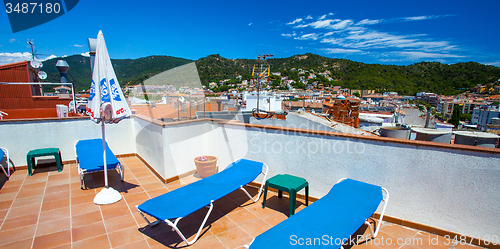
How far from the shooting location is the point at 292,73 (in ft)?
211

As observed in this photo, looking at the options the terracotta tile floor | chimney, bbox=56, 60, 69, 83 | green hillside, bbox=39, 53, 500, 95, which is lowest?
the terracotta tile floor

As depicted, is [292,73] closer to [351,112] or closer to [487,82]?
[487,82]

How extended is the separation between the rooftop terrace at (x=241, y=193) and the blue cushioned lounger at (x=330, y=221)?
0.43m

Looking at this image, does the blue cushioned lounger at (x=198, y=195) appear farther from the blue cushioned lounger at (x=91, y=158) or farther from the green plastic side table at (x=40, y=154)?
the green plastic side table at (x=40, y=154)

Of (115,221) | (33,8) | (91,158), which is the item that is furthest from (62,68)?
(115,221)

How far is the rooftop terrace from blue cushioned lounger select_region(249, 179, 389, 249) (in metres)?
0.43

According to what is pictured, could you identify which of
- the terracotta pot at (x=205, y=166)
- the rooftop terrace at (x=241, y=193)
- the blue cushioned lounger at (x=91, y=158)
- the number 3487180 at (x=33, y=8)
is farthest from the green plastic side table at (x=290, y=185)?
the number 3487180 at (x=33, y=8)

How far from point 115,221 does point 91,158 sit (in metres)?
1.72

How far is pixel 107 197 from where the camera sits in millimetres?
3385

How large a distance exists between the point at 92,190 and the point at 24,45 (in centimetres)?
1616

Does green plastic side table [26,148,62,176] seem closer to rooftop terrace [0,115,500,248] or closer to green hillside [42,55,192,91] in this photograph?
rooftop terrace [0,115,500,248]

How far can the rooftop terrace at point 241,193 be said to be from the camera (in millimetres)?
2422

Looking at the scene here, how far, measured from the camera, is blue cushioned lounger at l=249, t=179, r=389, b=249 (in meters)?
1.88

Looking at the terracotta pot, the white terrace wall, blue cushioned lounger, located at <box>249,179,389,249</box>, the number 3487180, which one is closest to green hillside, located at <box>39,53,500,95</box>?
the number 3487180
